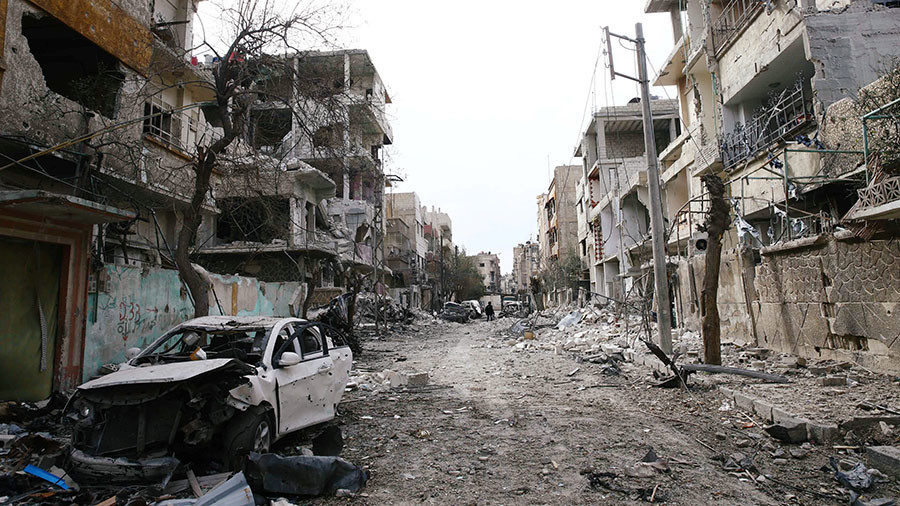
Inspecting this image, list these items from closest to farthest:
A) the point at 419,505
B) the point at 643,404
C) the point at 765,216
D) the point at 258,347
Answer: the point at 419,505, the point at 258,347, the point at 643,404, the point at 765,216

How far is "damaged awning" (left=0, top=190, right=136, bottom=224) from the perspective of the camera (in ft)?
22.7

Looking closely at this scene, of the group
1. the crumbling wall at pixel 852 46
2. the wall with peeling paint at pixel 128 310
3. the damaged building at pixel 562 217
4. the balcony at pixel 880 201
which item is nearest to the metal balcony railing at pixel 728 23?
the crumbling wall at pixel 852 46

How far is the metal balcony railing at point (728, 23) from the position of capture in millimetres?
16303

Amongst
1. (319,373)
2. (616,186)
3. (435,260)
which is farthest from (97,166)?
(435,260)

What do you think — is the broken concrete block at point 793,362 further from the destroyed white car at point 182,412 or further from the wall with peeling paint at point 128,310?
the wall with peeling paint at point 128,310

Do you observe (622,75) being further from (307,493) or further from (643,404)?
(307,493)

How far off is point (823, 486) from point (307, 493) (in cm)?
437

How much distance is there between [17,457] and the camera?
516 cm

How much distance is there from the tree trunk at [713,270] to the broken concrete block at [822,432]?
4.47 meters

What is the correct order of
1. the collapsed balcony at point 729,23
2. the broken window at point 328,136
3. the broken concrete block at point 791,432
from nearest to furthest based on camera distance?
the broken concrete block at point 791,432 < the broken window at point 328,136 < the collapsed balcony at point 729,23

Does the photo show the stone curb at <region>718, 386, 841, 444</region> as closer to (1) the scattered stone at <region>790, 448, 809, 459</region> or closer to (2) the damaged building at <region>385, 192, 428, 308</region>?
(1) the scattered stone at <region>790, 448, 809, 459</region>

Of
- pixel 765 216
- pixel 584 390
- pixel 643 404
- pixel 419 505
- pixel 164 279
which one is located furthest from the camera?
pixel 765 216

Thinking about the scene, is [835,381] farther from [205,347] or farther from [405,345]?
[405,345]

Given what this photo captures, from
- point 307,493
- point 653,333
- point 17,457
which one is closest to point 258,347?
point 307,493
